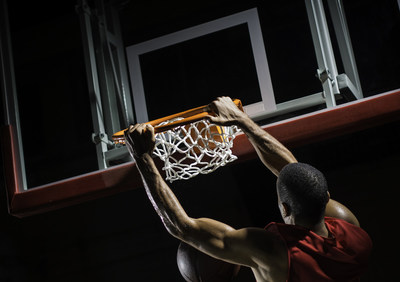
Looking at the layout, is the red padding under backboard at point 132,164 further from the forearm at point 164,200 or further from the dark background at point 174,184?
the dark background at point 174,184

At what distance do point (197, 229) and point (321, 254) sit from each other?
19.5 inches

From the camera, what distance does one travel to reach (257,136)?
2480 mm

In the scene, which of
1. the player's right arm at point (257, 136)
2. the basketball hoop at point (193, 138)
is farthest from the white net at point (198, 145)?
the player's right arm at point (257, 136)

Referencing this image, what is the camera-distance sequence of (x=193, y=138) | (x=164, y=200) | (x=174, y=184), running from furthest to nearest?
(x=174, y=184) < (x=193, y=138) < (x=164, y=200)

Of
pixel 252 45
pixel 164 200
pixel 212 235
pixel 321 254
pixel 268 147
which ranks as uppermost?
pixel 252 45

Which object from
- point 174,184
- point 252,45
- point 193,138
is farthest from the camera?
point 174,184

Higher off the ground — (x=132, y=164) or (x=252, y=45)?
(x=252, y=45)

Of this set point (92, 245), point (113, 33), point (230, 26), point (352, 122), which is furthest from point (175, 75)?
point (352, 122)

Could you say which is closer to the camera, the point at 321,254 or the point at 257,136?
the point at 321,254

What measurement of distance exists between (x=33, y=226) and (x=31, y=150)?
0.79 m

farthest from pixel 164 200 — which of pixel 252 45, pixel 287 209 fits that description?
pixel 252 45

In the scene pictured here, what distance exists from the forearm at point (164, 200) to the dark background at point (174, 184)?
162 centimetres

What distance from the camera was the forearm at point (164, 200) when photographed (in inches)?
80.4

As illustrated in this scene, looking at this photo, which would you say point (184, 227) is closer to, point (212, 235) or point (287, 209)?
point (212, 235)
